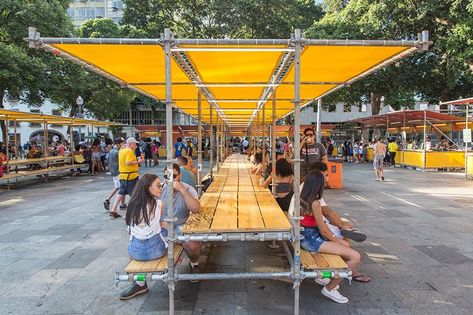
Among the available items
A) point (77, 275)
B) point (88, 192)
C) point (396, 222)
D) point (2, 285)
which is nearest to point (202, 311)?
point (77, 275)

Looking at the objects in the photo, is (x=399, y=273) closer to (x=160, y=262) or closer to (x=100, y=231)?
(x=160, y=262)

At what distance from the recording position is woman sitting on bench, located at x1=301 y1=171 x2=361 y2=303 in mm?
4148

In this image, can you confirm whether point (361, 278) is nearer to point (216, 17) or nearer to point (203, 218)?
point (203, 218)

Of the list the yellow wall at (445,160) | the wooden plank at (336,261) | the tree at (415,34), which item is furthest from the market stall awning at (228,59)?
the tree at (415,34)

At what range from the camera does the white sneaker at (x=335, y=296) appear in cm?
406

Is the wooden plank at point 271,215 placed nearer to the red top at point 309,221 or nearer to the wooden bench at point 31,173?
the red top at point 309,221

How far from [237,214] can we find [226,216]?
0.51 ft

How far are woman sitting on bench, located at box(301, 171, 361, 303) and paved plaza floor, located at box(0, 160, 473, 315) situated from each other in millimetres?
169

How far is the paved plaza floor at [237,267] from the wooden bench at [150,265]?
0.44 m

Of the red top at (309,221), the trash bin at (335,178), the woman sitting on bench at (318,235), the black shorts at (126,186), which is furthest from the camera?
the trash bin at (335,178)

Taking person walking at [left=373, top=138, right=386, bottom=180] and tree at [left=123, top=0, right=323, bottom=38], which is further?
tree at [left=123, top=0, right=323, bottom=38]

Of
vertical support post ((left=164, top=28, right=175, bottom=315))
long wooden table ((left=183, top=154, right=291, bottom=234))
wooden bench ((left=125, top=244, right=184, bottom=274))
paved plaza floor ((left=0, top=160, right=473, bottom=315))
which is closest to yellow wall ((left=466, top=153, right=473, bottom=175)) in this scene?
paved plaza floor ((left=0, top=160, right=473, bottom=315))

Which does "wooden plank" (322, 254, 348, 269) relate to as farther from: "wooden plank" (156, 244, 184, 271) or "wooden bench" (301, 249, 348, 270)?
"wooden plank" (156, 244, 184, 271)

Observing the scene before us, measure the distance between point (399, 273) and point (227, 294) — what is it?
2.19 metres
